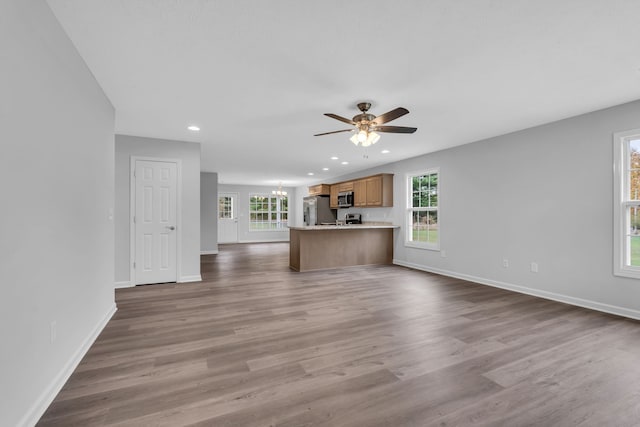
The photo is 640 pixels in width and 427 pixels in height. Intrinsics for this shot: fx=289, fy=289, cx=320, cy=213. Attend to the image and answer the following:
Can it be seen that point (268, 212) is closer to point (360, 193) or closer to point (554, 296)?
point (360, 193)

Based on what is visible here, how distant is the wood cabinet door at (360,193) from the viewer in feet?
25.2

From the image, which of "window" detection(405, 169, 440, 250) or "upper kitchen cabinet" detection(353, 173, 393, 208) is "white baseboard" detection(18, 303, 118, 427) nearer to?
"window" detection(405, 169, 440, 250)

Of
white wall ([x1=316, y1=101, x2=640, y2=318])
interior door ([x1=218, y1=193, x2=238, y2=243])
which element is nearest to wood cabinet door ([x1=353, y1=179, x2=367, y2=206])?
white wall ([x1=316, y1=101, x2=640, y2=318])

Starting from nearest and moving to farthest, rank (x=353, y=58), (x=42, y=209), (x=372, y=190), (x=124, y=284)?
(x=42, y=209)
(x=353, y=58)
(x=124, y=284)
(x=372, y=190)

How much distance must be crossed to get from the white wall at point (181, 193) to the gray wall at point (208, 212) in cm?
380

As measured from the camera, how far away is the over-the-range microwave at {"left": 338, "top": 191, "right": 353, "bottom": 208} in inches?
328

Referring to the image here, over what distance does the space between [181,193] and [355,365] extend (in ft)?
13.1

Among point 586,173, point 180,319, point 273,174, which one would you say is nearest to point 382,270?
point 586,173

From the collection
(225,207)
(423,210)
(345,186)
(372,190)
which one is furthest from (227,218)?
(423,210)

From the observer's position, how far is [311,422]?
1581mm

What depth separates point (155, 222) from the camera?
4648 mm

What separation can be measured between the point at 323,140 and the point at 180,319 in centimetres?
331

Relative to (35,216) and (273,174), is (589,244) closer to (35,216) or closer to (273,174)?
(35,216)

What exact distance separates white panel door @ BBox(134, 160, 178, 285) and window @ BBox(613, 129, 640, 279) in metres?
6.01
